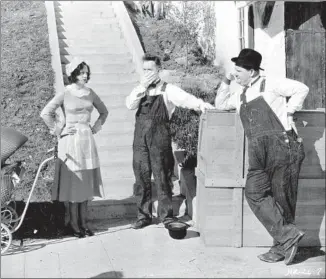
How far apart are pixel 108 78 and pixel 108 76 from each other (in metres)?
0.11

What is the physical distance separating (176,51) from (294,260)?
9.59 meters

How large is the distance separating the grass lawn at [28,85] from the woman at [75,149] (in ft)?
4.10

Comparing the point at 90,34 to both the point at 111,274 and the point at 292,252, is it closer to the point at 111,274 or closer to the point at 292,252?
the point at 111,274

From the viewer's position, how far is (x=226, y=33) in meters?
13.3

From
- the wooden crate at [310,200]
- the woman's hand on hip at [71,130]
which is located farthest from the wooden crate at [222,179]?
the woman's hand on hip at [71,130]

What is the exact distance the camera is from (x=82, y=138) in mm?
6559

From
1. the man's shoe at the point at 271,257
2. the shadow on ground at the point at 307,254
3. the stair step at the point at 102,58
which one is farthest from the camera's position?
the stair step at the point at 102,58

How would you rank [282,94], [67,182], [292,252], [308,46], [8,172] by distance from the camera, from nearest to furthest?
[292,252]
[282,94]
[8,172]
[67,182]
[308,46]

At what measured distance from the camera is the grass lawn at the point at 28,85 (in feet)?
28.7

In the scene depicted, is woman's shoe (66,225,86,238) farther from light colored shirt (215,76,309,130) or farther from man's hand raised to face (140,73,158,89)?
light colored shirt (215,76,309,130)

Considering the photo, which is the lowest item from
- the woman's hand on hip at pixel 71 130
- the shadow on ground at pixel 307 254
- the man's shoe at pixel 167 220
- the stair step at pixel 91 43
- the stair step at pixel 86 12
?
the shadow on ground at pixel 307 254

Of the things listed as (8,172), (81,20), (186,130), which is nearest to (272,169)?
(8,172)

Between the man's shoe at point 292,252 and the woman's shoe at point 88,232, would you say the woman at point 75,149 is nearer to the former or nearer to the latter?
the woman's shoe at point 88,232

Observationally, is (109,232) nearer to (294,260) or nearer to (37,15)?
(294,260)
